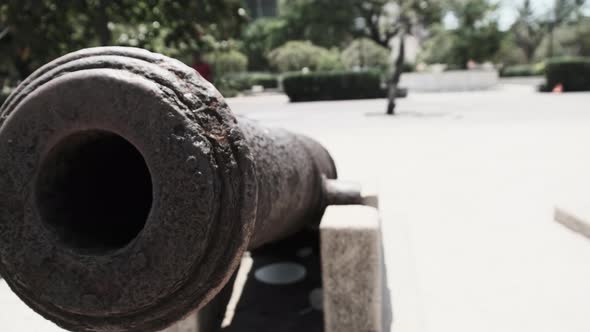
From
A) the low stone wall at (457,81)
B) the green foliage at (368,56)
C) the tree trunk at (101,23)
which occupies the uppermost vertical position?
the tree trunk at (101,23)

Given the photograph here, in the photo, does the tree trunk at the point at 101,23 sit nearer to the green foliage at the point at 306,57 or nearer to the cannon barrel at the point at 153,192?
the cannon barrel at the point at 153,192

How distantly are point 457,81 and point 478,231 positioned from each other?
30.4 metres

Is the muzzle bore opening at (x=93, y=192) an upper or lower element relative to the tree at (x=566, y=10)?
lower

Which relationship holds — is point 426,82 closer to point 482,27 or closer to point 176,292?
point 482,27

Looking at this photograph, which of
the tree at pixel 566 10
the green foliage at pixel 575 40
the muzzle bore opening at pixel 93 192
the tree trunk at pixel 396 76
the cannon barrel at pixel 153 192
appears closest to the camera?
the cannon barrel at pixel 153 192

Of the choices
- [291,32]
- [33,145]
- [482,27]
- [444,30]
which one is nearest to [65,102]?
[33,145]

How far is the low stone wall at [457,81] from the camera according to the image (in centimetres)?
3231

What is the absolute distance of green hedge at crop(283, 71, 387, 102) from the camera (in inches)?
987

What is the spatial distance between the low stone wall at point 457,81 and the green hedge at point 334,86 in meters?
8.02

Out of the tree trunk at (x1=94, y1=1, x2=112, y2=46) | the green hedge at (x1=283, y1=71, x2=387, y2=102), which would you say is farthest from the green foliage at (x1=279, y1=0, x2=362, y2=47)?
the tree trunk at (x1=94, y1=1, x2=112, y2=46)

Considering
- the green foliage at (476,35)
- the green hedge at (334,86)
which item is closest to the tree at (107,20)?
the green hedge at (334,86)

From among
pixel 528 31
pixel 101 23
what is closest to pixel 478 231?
pixel 101 23

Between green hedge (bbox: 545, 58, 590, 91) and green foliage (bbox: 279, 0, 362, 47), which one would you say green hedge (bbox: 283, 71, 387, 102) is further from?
green hedge (bbox: 545, 58, 590, 91)

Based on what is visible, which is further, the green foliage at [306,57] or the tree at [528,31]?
the tree at [528,31]
